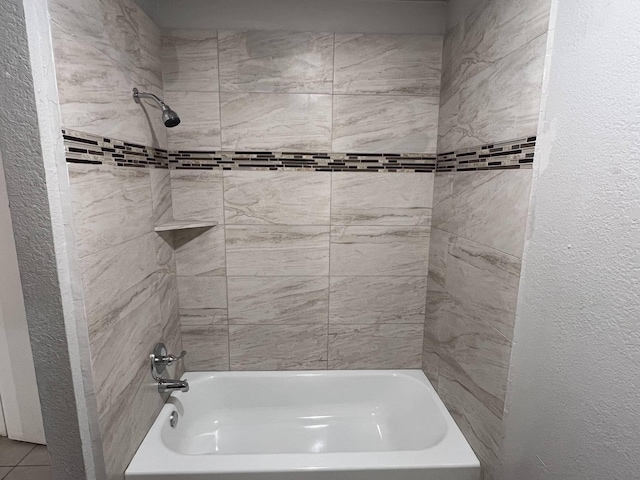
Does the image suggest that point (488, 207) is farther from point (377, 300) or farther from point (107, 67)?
point (107, 67)

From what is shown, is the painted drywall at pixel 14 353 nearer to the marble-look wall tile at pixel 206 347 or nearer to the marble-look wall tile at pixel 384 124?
the marble-look wall tile at pixel 206 347

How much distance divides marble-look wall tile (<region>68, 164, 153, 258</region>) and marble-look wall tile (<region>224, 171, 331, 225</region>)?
42 cm

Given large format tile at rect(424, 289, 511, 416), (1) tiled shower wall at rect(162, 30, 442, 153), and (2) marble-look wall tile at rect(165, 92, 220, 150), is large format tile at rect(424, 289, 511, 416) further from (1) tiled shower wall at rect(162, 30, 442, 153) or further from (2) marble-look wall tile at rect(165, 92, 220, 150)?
(2) marble-look wall tile at rect(165, 92, 220, 150)

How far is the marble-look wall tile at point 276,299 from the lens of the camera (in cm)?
188

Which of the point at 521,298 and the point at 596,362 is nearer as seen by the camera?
the point at 596,362

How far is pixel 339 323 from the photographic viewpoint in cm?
195

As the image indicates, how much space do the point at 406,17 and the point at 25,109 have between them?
5.42 feet

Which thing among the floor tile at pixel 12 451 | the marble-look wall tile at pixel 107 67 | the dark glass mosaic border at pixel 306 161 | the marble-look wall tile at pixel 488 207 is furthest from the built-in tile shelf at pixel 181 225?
the floor tile at pixel 12 451

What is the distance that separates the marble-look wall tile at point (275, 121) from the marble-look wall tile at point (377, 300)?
0.78 metres

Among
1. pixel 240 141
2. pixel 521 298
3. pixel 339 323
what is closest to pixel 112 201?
pixel 240 141

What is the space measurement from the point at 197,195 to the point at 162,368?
874 mm

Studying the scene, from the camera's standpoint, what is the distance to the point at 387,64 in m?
1.71

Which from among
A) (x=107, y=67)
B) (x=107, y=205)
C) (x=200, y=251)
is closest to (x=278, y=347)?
(x=200, y=251)

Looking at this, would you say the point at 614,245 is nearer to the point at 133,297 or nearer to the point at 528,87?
the point at 528,87
